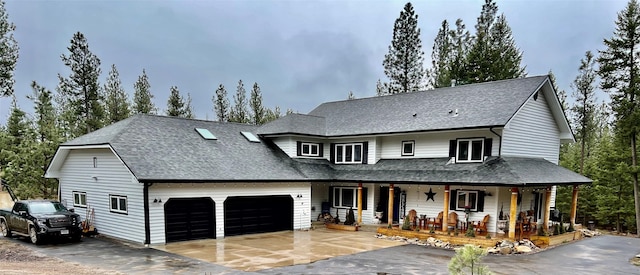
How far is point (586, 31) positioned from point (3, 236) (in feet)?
109

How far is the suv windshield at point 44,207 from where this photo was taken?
1319 cm

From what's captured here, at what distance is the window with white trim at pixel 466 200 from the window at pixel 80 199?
1689 centimetres

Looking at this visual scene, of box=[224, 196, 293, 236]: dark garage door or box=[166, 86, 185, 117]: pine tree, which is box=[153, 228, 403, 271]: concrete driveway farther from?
box=[166, 86, 185, 117]: pine tree

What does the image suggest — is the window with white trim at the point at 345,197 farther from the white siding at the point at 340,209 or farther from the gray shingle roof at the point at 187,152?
the gray shingle roof at the point at 187,152

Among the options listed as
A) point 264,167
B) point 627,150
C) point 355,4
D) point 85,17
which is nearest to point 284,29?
point 355,4

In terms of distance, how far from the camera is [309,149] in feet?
67.5

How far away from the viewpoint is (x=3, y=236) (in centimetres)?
1474

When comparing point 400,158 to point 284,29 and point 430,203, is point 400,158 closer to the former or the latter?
point 430,203

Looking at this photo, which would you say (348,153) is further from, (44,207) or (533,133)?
Result: (44,207)

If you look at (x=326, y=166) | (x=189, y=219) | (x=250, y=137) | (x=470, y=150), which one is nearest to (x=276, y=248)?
(x=189, y=219)

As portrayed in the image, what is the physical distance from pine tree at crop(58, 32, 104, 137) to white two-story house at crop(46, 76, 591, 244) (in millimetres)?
13076

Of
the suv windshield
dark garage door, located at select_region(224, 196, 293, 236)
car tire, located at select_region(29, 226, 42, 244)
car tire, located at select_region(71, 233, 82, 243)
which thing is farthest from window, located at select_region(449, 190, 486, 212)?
car tire, located at select_region(29, 226, 42, 244)

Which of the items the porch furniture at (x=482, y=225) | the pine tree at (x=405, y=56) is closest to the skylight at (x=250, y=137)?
the porch furniture at (x=482, y=225)

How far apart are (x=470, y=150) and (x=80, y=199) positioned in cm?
1790
